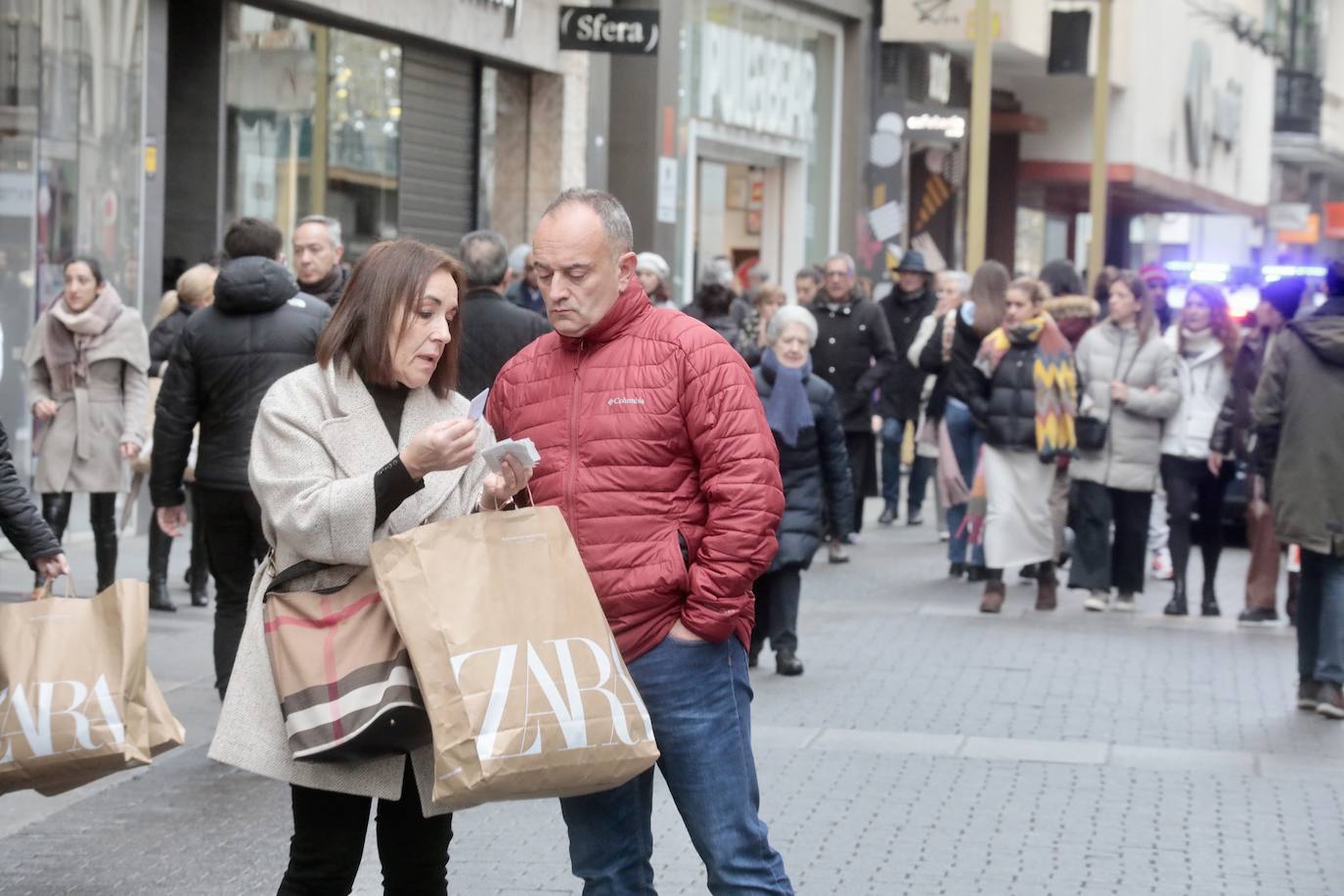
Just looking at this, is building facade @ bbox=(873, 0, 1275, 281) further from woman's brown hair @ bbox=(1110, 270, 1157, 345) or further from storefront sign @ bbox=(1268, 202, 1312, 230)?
woman's brown hair @ bbox=(1110, 270, 1157, 345)

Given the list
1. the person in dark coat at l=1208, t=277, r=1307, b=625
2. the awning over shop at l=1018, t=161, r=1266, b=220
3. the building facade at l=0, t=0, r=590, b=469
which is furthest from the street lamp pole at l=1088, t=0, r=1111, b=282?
the person in dark coat at l=1208, t=277, r=1307, b=625

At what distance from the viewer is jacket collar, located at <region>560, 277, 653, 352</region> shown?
4266 mm

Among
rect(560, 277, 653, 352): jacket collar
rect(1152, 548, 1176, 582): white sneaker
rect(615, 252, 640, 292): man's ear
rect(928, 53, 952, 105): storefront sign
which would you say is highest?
rect(928, 53, 952, 105): storefront sign

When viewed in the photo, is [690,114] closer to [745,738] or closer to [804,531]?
[804,531]

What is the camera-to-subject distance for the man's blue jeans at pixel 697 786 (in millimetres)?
4277

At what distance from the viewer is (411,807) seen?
4.33 m

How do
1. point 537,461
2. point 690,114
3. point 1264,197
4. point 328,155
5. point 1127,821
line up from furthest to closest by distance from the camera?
point 1264,197, point 690,114, point 328,155, point 1127,821, point 537,461

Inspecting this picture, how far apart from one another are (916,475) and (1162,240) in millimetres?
27825

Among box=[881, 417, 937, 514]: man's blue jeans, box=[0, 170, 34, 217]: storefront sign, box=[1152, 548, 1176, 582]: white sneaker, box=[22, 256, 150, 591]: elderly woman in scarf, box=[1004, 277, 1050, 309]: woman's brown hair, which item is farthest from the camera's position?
box=[881, 417, 937, 514]: man's blue jeans

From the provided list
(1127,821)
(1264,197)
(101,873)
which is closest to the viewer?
(101,873)

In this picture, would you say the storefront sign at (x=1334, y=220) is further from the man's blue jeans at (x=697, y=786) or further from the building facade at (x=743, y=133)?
the man's blue jeans at (x=697, y=786)

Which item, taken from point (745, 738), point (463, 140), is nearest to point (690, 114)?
point (463, 140)

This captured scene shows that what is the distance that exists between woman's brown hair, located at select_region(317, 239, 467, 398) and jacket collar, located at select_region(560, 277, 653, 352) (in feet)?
0.95

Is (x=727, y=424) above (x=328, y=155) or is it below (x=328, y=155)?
below
